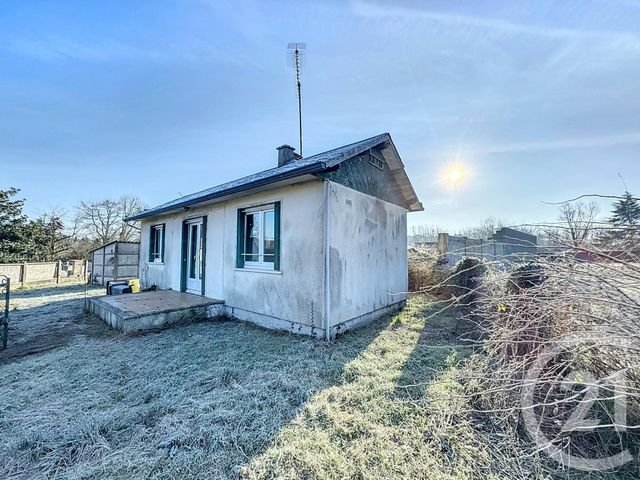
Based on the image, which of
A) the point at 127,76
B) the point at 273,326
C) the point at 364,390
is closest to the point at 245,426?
the point at 364,390

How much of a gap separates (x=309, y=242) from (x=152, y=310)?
4.11m

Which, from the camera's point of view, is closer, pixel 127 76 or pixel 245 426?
pixel 245 426

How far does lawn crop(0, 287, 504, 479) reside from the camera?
6.84ft

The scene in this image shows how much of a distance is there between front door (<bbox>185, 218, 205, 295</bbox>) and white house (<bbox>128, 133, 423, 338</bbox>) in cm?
3

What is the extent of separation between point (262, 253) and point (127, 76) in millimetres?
7217

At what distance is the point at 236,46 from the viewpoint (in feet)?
22.5

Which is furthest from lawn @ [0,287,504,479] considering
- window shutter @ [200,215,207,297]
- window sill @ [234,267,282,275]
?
window shutter @ [200,215,207,297]

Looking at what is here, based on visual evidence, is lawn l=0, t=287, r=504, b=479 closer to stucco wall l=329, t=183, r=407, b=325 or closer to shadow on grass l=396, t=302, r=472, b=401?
shadow on grass l=396, t=302, r=472, b=401

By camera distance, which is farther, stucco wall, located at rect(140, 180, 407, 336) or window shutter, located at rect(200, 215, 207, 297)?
window shutter, located at rect(200, 215, 207, 297)

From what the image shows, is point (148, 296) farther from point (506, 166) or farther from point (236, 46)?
point (506, 166)

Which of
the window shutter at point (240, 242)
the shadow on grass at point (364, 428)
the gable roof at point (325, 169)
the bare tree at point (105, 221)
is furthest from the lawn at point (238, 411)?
the bare tree at point (105, 221)

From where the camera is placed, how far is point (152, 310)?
6066 millimetres

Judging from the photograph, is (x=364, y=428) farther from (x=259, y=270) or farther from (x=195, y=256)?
(x=195, y=256)

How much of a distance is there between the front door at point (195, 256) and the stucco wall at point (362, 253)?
4667mm
